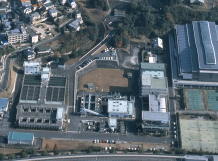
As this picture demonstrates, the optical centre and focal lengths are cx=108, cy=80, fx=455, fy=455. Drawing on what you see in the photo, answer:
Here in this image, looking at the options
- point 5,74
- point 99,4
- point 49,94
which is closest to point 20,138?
point 49,94

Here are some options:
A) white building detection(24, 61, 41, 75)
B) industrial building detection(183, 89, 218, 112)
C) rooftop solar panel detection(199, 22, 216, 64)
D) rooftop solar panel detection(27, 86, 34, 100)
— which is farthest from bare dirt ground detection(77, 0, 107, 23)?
industrial building detection(183, 89, 218, 112)

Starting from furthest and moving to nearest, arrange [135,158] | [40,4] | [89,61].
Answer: [40,4], [89,61], [135,158]

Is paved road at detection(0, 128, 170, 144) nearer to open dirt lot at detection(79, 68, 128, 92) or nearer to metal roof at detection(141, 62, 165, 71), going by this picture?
open dirt lot at detection(79, 68, 128, 92)

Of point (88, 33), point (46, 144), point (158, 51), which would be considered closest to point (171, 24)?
point (158, 51)

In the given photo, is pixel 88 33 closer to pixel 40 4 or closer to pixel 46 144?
pixel 40 4

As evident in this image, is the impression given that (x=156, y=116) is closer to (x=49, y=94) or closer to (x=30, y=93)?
(x=49, y=94)

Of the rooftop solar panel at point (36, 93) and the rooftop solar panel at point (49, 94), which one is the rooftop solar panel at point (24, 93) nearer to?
the rooftop solar panel at point (36, 93)
